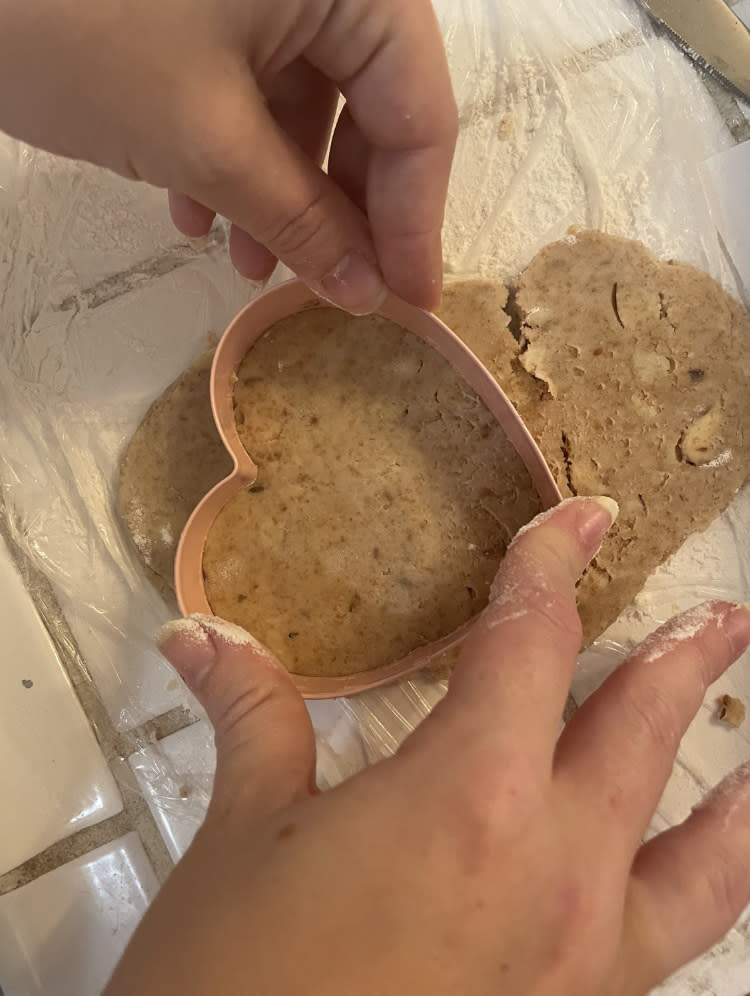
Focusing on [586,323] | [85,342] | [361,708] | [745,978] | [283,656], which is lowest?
[745,978]

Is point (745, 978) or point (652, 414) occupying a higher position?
point (652, 414)

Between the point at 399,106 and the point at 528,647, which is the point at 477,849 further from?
the point at 399,106

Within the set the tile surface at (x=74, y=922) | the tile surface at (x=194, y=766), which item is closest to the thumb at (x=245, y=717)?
the tile surface at (x=194, y=766)

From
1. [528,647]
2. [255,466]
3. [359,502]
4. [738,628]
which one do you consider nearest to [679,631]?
[738,628]

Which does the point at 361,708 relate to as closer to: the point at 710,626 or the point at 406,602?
the point at 406,602

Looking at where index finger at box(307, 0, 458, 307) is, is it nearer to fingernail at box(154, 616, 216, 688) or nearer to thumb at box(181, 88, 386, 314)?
thumb at box(181, 88, 386, 314)

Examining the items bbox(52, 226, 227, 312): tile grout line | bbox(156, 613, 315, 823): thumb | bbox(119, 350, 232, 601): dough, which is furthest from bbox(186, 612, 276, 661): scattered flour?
bbox(52, 226, 227, 312): tile grout line

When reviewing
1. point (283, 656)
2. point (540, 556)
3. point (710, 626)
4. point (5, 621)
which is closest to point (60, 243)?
point (5, 621)
